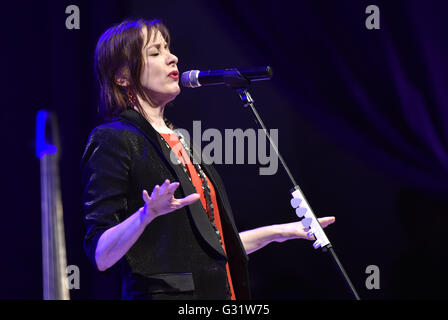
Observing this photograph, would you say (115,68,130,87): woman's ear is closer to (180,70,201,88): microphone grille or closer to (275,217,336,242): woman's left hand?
(180,70,201,88): microphone grille

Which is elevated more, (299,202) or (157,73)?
(157,73)

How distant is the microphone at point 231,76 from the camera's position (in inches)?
53.8

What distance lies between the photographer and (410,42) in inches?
98.4

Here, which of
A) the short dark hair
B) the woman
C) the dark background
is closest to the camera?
the woman

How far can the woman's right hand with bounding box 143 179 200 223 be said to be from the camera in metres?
1.07

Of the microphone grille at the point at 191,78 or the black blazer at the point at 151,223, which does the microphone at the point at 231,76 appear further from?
the black blazer at the point at 151,223

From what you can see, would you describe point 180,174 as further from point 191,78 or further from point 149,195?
point 191,78

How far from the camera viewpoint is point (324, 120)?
2.54 m

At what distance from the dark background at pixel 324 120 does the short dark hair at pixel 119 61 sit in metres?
1.01

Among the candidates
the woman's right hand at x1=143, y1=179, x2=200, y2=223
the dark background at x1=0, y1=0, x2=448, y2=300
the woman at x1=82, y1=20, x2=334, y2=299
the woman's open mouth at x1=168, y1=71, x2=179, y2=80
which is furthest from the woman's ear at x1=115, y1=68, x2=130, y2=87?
the dark background at x1=0, y1=0, x2=448, y2=300

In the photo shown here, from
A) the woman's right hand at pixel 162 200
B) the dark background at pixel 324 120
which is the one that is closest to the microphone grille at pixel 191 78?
the woman's right hand at pixel 162 200

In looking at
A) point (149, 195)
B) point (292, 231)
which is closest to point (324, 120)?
point (292, 231)

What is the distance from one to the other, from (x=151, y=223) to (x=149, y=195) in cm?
7
